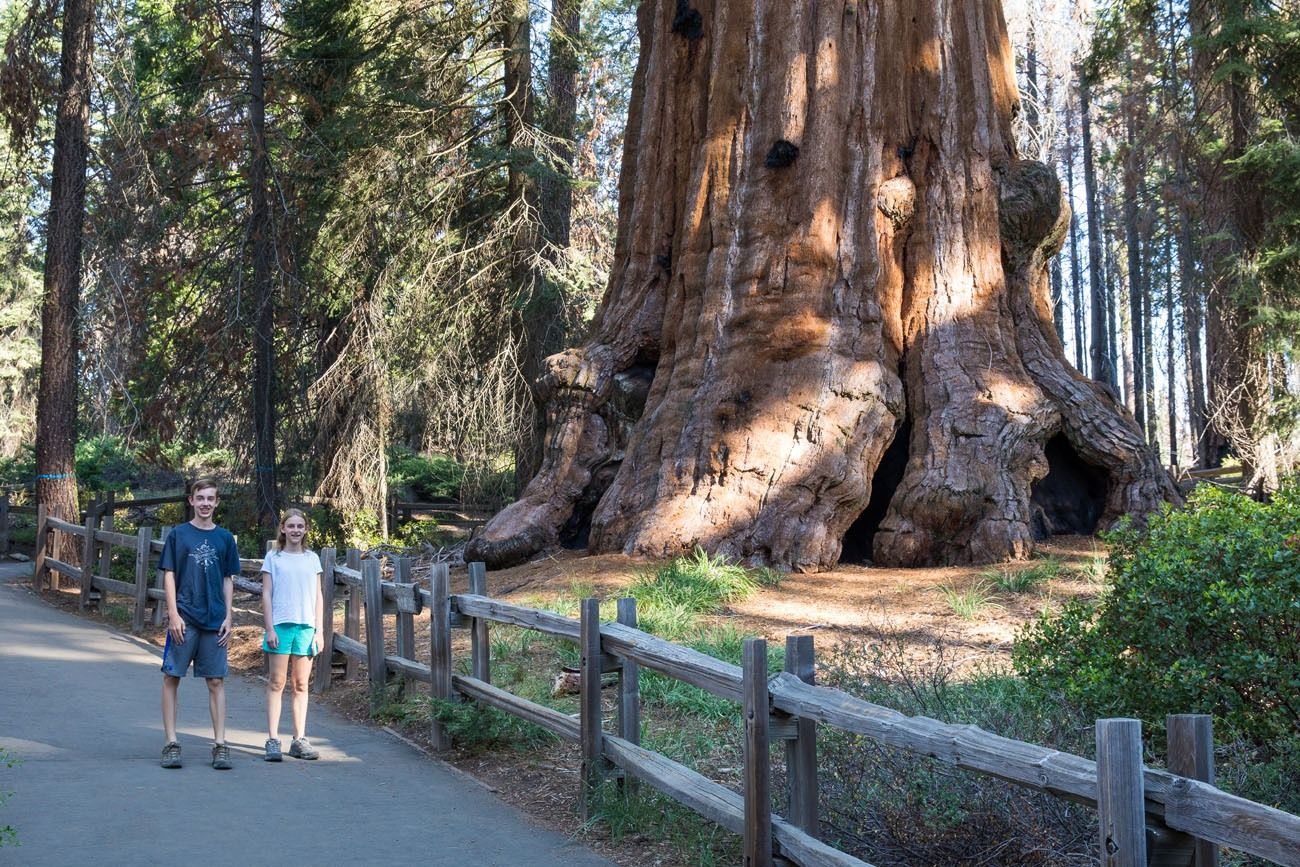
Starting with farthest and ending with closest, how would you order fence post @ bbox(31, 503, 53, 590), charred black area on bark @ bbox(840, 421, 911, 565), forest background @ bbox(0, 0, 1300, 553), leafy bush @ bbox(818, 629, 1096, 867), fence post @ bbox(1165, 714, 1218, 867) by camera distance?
forest background @ bbox(0, 0, 1300, 553), fence post @ bbox(31, 503, 53, 590), charred black area on bark @ bbox(840, 421, 911, 565), leafy bush @ bbox(818, 629, 1096, 867), fence post @ bbox(1165, 714, 1218, 867)

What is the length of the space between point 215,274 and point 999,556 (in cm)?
1439

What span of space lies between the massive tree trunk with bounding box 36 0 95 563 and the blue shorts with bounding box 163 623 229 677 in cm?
1215

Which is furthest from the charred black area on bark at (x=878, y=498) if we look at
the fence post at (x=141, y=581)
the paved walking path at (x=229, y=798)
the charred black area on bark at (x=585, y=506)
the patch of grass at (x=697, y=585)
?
the fence post at (x=141, y=581)

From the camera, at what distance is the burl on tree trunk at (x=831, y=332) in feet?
42.7

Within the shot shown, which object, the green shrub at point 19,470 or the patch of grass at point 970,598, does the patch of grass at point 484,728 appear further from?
the green shrub at point 19,470

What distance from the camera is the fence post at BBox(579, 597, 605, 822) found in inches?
266

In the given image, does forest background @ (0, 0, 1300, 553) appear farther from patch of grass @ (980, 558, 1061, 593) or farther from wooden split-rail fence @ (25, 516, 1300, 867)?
wooden split-rail fence @ (25, 516, 1300, 867)

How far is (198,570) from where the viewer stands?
308 inches

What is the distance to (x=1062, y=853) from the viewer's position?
4.77 meters

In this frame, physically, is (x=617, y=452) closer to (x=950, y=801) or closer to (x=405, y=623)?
(x=405, y=623)

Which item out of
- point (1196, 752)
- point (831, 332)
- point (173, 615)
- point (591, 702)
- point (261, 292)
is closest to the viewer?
point (1196, 752)

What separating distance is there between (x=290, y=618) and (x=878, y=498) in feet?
26.3

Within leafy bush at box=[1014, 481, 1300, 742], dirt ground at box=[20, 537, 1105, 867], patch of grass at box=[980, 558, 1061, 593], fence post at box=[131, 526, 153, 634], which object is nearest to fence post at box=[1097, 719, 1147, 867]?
leafy bush at box=[1014, 481, 1300, 742]

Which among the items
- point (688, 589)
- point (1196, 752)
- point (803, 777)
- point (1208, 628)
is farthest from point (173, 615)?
point (1196, 752)
